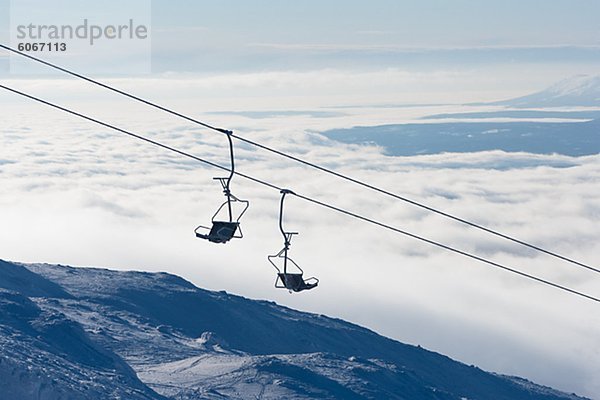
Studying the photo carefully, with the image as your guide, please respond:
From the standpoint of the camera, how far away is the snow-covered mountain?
85.7 m

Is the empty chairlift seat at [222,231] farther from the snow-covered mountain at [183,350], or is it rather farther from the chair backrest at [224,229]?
the snow-covered mountain at [183,350]

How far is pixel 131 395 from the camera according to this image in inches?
3233

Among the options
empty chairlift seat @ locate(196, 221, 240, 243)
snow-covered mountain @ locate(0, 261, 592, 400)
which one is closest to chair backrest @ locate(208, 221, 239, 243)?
empty chairlift seat @ locate(196, 221, 240, 243)

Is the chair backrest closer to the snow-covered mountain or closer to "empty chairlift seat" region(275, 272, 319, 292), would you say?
"empty chairlift seat" region(275, 272, 319, 292)

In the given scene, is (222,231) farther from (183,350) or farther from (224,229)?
(183,350)

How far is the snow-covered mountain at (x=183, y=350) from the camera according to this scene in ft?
281

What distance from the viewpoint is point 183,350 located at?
110125 mm

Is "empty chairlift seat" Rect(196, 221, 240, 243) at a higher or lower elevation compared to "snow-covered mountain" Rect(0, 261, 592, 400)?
higher

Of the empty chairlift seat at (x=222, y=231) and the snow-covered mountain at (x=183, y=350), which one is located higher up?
the empty chairlift seat at (x=222, y=231)

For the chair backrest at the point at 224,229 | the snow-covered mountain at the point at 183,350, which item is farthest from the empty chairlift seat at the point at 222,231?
the snow-covered mountain at the point at 183,350

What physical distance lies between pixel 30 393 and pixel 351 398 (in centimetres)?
3502

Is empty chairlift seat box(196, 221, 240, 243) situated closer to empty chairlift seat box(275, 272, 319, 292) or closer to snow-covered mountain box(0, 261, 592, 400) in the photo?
empty chairlift seat box(275, 272, 319, 292)

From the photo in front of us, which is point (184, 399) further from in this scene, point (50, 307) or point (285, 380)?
point (50, 307)

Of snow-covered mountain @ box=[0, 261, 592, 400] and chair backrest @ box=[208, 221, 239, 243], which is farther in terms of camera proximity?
snow-covered mountain @ box=[0, 261, 592, 400]
